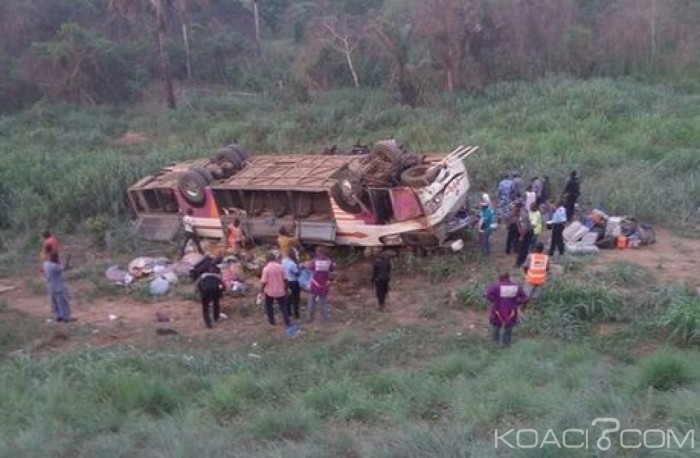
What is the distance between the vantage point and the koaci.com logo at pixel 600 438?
5.22 meters

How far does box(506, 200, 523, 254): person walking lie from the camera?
1372 cm

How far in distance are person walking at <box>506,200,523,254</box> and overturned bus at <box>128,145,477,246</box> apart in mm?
790

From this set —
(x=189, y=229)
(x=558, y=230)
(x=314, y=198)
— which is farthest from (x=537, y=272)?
(x=189, y=229)

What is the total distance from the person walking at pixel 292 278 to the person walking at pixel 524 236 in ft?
12.1

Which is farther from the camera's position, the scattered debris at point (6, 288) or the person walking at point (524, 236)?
the scattered debris at point (6, 288)

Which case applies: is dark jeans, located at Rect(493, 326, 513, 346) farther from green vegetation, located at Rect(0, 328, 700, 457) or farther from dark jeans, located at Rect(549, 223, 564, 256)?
dark jeans, located at Rect(549, 223, 564, 256)

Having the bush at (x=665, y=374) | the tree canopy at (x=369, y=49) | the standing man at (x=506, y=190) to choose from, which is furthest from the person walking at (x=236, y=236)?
the tree canopy at (x=369, y=49)

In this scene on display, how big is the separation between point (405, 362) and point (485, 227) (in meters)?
4.29

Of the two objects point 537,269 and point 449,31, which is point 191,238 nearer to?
point 537,269

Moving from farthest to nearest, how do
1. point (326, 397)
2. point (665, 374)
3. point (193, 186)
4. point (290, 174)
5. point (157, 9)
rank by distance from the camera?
point (157, 9), point (193, 186), point (290, 174), point (665, 374), point (326, 397)

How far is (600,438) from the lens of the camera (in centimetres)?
538

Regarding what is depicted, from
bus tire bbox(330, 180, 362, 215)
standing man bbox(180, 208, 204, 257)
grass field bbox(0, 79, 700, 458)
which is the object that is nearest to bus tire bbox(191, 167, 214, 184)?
standing man bbox(180, 208, 204, 257)

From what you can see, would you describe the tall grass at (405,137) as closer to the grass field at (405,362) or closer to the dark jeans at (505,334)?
the grass field at (405,362)

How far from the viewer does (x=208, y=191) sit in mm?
14820
